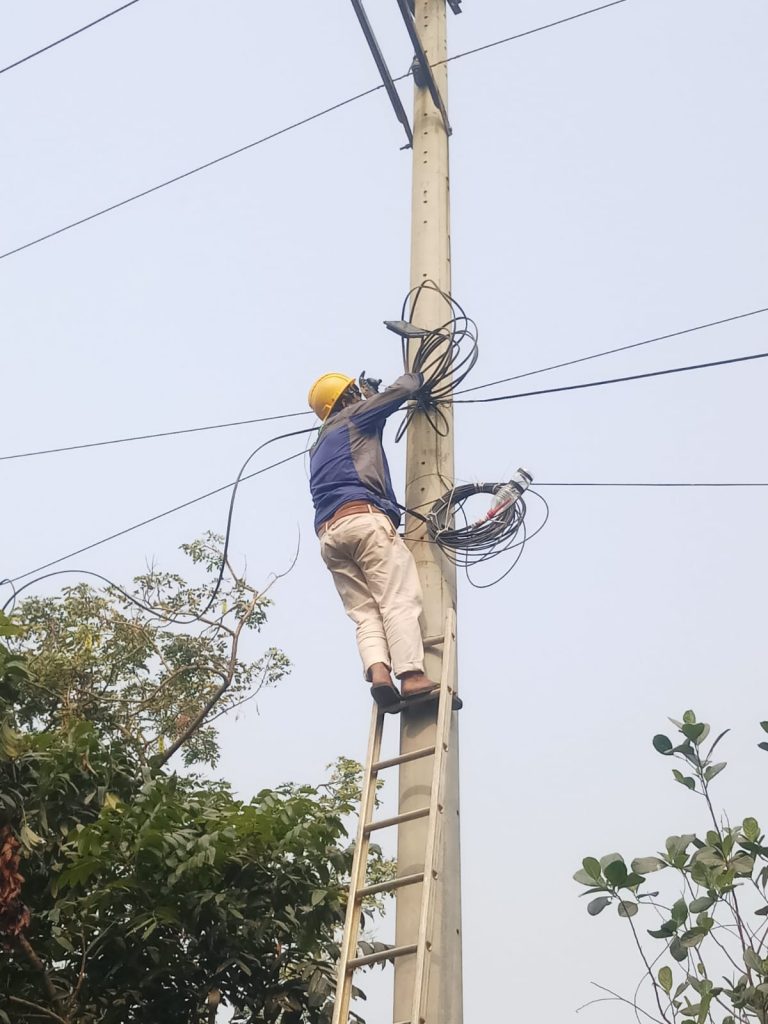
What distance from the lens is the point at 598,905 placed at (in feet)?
13.6

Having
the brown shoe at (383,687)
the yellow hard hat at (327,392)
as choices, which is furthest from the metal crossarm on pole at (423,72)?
the brown shoe at (383,687)

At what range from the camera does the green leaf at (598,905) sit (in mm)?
4152

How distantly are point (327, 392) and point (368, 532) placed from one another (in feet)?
3.48

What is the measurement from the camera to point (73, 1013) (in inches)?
236

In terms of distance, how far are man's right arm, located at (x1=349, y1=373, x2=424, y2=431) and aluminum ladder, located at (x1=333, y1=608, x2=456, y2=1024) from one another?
3.42 ft

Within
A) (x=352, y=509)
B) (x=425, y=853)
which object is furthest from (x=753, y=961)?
(x=352, y=509)

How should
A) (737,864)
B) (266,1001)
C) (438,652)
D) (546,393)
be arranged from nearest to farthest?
(737,864) < (438,652) < (266,1001) < (546,393)

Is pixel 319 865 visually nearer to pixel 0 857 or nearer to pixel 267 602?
pixel 0 857

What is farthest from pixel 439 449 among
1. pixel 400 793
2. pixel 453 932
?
pixel 453 932

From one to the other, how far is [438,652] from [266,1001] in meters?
1.77

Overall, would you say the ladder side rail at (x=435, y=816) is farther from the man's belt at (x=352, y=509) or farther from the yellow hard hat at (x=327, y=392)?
the yellow hard hat at (x=327, y=392)

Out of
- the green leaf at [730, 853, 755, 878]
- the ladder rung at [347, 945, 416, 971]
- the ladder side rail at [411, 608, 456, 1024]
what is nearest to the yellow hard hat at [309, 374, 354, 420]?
the ladder side rail at [411, 608, 456, 1024]

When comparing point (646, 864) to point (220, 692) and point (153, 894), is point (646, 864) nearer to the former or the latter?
point (153, 894)

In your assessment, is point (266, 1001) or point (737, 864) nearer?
point (737, 864)
